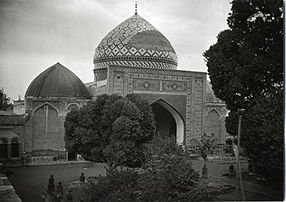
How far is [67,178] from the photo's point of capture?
8.90 metres

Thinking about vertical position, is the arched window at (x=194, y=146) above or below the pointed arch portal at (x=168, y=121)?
below

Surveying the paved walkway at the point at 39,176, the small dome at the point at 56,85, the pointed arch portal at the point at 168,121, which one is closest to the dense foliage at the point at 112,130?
the paved walkway at the point at 39,176

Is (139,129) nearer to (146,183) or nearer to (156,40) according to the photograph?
(146,183)

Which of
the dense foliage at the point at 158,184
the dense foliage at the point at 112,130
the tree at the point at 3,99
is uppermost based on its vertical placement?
the tree at the point at 3,99

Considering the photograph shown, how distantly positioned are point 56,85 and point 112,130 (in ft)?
17.3

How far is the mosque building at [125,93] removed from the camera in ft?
37.9

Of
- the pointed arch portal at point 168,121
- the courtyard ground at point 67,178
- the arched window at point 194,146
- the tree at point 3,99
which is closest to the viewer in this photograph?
the courtyard ground at point 67,178

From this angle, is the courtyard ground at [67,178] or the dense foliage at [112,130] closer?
the courtyard ground at [67,178]

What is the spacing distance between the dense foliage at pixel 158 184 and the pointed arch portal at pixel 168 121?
6953mm

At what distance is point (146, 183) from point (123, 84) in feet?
21.3

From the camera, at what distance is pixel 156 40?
1327 centimetres

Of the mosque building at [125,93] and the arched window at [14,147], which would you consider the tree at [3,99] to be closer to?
the mosque building at [125,93]

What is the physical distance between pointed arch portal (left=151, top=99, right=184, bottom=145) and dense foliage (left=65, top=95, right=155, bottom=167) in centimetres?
462

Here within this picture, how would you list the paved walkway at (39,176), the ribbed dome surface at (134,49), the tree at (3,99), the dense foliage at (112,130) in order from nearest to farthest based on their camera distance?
the paved walkway at (39,176) < the dense foliage at (112,130) < the tree at (3,99) < the ribbed dome surface at (134,49)
